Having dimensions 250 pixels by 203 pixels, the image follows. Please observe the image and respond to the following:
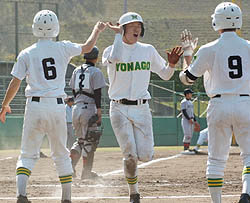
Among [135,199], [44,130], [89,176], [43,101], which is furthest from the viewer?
[89,176]

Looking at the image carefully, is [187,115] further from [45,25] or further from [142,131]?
[45,25]

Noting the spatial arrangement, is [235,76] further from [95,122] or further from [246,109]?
[95,122]

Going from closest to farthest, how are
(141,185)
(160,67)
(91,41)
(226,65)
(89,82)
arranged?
(226,65) < (91,41) < (160,67) < (141,185) < (89,82)

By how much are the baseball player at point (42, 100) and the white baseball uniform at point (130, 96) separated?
771 millimetres

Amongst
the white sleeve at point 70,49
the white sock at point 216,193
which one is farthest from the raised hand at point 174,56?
the white sock at point 216,193

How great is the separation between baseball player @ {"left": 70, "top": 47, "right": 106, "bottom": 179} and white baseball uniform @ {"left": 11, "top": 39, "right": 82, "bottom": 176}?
9.70 feet

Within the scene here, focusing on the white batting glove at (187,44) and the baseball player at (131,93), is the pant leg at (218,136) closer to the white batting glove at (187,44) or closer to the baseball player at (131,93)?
the white batting glove at (187,44)

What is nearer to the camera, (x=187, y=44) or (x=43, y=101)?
(x=43, y=101)

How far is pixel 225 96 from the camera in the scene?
7.54 metres

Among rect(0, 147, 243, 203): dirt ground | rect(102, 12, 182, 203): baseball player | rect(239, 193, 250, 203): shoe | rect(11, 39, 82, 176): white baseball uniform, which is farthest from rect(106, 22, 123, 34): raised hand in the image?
rect(239, 193, 250, 203): shoe

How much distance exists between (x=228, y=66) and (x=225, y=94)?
0.32 metres

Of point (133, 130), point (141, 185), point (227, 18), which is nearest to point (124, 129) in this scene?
point (133, 130)

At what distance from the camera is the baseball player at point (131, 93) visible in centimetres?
854

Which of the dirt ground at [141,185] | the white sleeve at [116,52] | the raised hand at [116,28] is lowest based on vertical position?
the dirt ground at [141,185]
